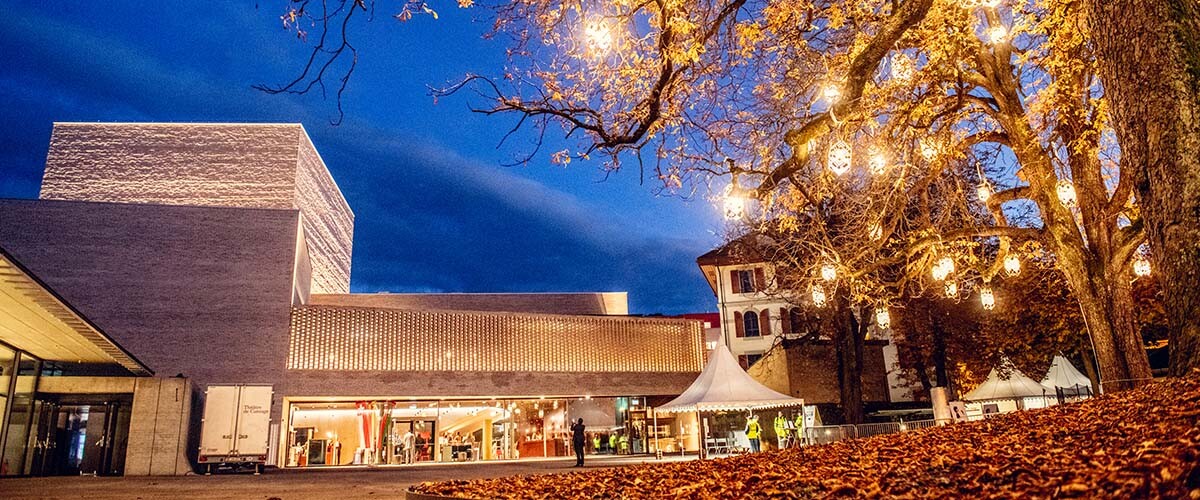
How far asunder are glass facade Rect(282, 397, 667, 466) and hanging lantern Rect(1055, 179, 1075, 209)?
2509 cm

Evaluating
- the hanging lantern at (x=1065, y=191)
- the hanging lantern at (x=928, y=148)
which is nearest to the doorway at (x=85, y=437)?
the hanging lantern at (x=928, y=148)

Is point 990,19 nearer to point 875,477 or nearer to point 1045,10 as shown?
point 1045,10

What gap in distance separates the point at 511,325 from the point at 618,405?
6615mm

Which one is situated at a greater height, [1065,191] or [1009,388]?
[1065,191]

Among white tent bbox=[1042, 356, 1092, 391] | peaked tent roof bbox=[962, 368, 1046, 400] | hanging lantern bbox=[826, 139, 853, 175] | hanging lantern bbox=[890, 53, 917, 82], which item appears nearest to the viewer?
hanging lantern bbox=[826, 139, 853, 175]

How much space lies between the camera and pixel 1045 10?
909 centimetres

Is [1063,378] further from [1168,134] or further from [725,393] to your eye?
[1168,134]

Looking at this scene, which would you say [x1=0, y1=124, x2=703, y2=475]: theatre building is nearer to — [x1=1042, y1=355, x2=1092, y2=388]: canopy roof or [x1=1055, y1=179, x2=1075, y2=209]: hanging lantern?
[x1=1042, y1=355, x2=1092, y2=388]: canopy roof

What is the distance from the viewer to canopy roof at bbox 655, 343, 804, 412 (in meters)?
17.5

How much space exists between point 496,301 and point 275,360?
62.1 feet

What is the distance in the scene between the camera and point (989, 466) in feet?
10.6

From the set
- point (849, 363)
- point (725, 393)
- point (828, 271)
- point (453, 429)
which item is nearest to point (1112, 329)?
point (828, 271)

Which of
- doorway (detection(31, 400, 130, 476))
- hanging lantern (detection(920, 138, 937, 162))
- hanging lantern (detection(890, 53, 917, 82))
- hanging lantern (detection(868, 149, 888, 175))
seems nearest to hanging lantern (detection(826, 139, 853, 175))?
hanging lantern (detection(890, 53, 917, 82))

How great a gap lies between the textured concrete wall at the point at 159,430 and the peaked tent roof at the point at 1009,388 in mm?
27272
